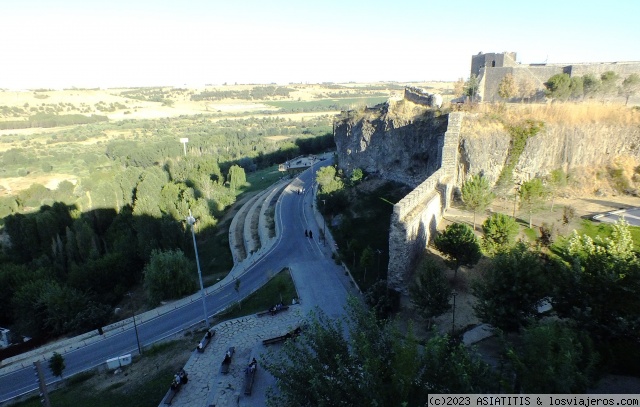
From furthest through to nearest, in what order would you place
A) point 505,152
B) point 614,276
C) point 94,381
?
point 505,152 → point 94,381 → point 614,276

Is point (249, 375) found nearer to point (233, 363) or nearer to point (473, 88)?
point (233, 363)

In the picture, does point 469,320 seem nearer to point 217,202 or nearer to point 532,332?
point 532,332

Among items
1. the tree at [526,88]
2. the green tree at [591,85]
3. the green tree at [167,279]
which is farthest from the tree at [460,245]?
the green tree at [591,85]

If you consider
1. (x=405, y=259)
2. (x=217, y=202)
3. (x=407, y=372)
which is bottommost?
(x=217, y=202)

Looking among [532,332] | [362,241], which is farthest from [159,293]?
[532,332]

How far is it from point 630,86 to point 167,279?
126 feet

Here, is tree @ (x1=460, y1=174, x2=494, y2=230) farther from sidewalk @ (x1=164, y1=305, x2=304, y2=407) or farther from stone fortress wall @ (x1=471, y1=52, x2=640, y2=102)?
stone fortress wall @ (x1=471, y1=52, x2=640, y2=102)

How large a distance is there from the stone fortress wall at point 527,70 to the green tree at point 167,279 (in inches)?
1140

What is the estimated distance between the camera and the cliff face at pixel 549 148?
966 inches

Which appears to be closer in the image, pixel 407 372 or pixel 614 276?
pixel 407 372

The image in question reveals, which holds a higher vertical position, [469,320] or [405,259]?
[405,259]

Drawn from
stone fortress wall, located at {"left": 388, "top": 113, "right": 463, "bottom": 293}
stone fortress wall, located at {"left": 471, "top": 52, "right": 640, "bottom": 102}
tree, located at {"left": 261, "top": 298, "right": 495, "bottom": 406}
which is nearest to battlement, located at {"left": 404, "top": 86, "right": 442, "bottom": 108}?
stone fortress wall, located at {"left": 471, "top": 52, "right": 640, "bottom": 102}

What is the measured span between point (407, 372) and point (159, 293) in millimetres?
21809

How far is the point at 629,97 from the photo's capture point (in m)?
31.4
